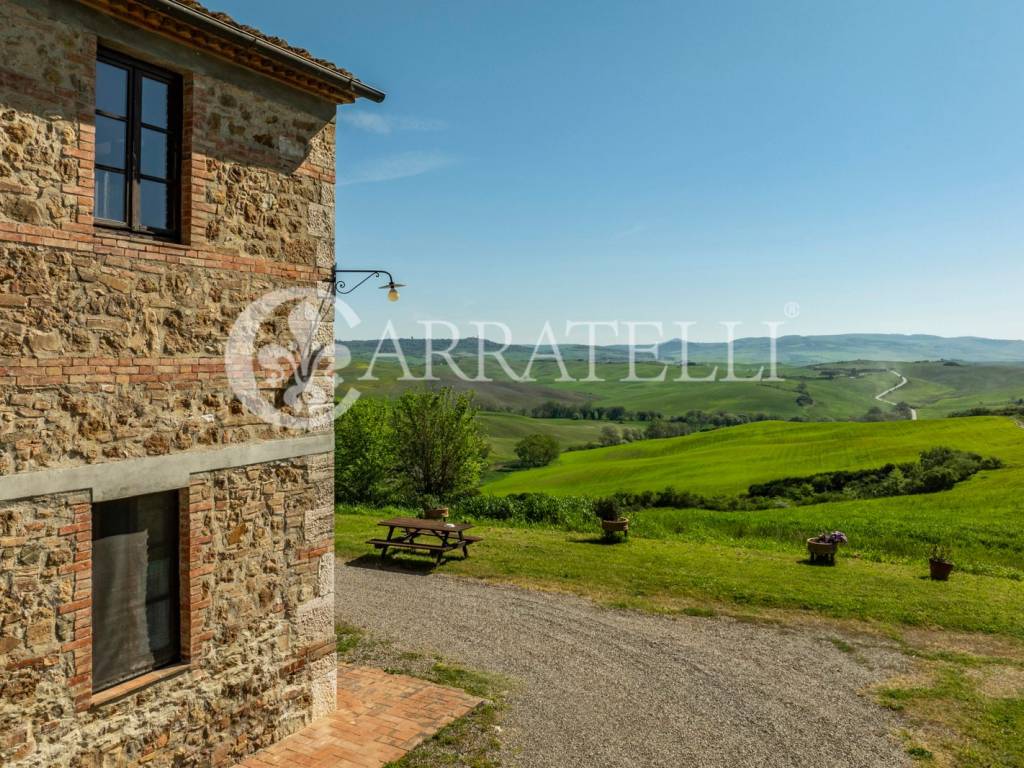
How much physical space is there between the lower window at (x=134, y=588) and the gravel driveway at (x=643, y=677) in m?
4.24

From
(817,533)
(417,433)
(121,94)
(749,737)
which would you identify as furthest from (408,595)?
(417,433)

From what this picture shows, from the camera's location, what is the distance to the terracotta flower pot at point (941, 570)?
1678cm

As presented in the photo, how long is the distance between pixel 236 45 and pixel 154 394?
384cm

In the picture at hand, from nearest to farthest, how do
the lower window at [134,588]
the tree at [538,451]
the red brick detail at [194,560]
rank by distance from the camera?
1. the lower window at [134,588]
2. the red brick detail at [194,560]
3. the tree at [538,451]

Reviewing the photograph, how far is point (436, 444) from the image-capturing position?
113 feet

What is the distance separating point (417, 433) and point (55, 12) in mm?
29351

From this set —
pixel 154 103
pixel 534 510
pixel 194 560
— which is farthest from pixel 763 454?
pixel 154 103

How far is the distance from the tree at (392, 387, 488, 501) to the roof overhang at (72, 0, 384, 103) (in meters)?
26.7

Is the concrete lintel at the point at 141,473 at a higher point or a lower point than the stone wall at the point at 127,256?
lower

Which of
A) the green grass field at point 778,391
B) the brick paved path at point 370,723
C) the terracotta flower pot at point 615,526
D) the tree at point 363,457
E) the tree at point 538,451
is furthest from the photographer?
the green grass field at point 778,391

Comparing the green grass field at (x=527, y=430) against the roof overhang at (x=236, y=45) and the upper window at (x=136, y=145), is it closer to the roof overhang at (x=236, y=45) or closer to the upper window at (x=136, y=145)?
the roof overhang at (x=236, y=45)

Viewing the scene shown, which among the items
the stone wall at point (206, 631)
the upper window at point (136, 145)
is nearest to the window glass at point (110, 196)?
the upper window at point (136, 145)

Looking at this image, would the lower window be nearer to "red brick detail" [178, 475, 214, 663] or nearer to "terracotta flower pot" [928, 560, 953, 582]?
"red brick detail" [178, 475, 214, 663]

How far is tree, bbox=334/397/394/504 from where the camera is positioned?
120 ft
